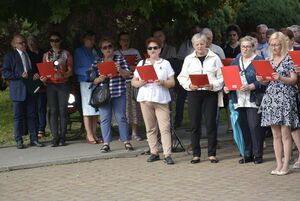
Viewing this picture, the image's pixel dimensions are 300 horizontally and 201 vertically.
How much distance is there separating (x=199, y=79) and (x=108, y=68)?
1.66 metres

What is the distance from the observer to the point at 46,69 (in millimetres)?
10742

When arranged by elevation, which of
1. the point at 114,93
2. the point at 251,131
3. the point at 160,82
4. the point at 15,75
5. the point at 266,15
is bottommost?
the point at 251,131

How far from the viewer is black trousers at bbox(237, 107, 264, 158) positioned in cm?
955

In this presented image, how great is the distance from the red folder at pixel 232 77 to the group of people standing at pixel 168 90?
0.08 m

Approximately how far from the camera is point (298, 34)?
34.6 ft

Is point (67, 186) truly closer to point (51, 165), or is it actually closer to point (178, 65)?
point (51, 165)

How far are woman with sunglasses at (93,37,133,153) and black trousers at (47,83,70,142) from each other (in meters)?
0.78

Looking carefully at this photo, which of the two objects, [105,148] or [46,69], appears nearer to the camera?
[105,148]

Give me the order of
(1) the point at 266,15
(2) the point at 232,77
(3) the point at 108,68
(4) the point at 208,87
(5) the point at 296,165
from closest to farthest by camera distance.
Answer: (5) the point at 296,165 < (2) the point at 232,77 < (4) the point at 208,87 < (3) the point at 108,68 < (1) the point at 266,15

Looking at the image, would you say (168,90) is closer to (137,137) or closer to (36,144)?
(137,137)

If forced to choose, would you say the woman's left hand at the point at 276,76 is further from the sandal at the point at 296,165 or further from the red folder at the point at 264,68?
the sandal at the point at 296,165

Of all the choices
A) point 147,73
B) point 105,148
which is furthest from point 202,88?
point 105,148

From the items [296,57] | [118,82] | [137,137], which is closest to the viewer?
[296,57]

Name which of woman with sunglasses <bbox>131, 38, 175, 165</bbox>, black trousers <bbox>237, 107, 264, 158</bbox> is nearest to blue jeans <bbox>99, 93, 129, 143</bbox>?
woman with sunglasses <bbox>131, 38, 175, 165</bbox>
